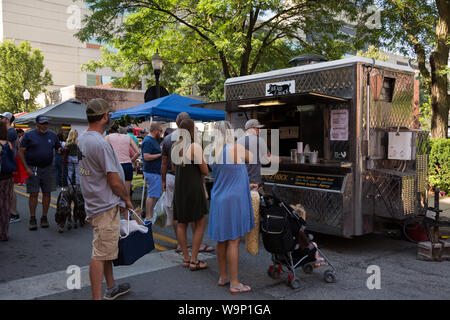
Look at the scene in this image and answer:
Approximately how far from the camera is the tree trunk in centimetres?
1175

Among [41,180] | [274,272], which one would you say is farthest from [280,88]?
[41,180]

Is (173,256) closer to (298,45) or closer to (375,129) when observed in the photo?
(375,129)

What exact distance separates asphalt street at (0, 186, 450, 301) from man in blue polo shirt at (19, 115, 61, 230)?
896 mm

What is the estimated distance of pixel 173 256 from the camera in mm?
5594

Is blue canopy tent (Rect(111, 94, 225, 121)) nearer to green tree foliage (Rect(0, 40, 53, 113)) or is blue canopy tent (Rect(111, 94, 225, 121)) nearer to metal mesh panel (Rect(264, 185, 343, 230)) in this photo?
metal mesh panel (Rect(264, 185, 343, 230))

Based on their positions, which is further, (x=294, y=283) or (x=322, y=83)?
(x=322, y=83)

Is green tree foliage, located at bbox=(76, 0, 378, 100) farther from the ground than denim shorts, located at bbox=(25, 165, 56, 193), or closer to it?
farther from the ground

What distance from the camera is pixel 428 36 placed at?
12547 mm

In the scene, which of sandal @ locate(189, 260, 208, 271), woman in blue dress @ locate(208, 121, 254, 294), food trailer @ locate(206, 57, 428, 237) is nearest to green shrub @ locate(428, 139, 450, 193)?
food trailer @ locate(206, 57, 428, 237)

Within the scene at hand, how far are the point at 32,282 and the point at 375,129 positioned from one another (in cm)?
515

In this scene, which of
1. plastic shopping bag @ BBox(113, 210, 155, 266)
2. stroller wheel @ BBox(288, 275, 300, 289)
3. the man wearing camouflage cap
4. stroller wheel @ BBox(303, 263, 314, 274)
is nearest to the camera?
the man wearing camouflage cap

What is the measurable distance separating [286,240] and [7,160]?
4.81 m

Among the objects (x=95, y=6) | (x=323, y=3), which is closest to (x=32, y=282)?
(x=95, y=6)

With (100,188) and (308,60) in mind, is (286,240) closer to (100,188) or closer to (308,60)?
(100,188)
